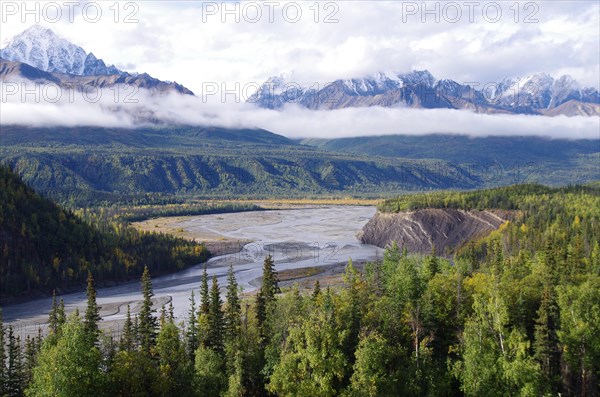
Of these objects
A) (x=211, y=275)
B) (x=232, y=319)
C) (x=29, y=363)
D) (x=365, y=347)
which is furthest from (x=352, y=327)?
(x=211, y=275)

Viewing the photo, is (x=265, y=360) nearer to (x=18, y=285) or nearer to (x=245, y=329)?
(x=245, y=329)

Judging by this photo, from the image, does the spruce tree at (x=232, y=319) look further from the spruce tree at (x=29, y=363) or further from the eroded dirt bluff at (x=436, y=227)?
the eroded dirt bluff at (x=436, y=227)

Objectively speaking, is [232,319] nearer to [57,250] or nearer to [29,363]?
[29,363]

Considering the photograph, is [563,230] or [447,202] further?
[447,202]

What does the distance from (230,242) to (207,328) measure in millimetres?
132799

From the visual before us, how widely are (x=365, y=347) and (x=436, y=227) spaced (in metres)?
129

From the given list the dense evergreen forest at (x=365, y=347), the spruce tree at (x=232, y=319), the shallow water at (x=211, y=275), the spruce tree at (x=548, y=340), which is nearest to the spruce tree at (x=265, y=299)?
the dense evergreen forest at (x=365, y=347)

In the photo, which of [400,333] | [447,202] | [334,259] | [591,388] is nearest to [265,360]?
[400,333]

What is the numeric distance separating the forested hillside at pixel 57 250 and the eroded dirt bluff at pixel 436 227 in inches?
2252

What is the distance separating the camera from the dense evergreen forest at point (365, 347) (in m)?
46.4

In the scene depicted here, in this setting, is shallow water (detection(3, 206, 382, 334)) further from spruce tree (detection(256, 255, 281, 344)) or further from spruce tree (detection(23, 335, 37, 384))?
spruce tree (detection(23, 335, 37, 384))

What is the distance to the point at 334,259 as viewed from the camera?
15875 cm

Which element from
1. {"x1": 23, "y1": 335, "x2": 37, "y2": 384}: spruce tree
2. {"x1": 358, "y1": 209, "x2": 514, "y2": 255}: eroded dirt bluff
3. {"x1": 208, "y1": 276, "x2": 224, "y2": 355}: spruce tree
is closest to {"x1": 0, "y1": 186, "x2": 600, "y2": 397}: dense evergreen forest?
{"x1": 208, "y1": 276, "x2": 224, "y2": 355}: spruce tree

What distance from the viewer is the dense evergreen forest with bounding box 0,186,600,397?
46.4 meters
